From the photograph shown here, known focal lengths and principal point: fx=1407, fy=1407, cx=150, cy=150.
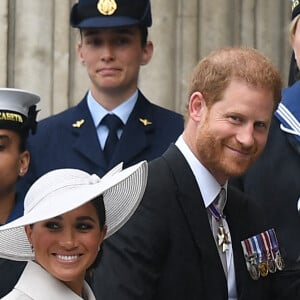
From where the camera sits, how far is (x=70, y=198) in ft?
11.3

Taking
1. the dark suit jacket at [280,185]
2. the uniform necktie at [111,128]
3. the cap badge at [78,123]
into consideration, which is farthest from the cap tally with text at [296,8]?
the cap badge at [78,123]

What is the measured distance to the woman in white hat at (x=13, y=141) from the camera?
4.76 meters

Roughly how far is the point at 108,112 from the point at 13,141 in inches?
16.6

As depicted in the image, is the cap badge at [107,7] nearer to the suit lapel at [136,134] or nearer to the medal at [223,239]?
the suit lapel at [136,134]

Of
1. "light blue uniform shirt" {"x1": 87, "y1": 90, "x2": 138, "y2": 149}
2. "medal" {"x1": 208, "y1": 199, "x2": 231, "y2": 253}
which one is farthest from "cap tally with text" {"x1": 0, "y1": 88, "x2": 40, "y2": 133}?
"medal" {"x1": 208, "y1": 199, "x2": 231, "y2": 253}

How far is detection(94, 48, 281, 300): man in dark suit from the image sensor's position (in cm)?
389

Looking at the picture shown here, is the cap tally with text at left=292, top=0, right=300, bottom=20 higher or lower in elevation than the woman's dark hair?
higher

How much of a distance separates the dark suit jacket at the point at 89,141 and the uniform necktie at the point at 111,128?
3 cm

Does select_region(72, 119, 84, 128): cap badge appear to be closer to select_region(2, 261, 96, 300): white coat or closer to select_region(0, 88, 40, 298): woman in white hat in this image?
select_region(0, 88, 40, 298): woman in white hat

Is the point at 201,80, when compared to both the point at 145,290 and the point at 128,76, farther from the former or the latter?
the point at 128,76

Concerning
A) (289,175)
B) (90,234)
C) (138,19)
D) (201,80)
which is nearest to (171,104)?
(138,19)

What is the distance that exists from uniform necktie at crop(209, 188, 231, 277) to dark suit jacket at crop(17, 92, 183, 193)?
0.88 meters

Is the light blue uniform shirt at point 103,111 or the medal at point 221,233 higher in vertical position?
the light blue uniform shirt at point 103,111

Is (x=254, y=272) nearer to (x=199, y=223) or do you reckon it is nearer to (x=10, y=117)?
(x=199, y=223)
